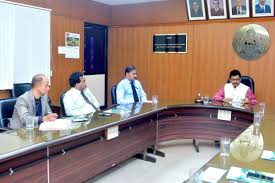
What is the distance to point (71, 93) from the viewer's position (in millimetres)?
3424

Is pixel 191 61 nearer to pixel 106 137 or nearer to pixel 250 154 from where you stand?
pixel 106 137

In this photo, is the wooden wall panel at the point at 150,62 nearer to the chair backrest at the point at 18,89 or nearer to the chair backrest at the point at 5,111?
the chair backrest at the point at 18,89

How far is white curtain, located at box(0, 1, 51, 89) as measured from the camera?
4.33m

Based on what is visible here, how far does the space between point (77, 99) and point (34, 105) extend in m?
0.66

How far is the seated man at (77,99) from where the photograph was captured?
3.37 metres

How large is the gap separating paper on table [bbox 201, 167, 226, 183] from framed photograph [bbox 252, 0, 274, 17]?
4158 mm

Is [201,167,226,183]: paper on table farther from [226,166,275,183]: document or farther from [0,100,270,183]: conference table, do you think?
[0,100,270,183]: conference table

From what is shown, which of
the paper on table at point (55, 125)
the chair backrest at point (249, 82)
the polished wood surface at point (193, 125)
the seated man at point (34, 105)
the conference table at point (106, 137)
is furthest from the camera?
the chair backrest at point (249, 82)

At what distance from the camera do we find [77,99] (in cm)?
346

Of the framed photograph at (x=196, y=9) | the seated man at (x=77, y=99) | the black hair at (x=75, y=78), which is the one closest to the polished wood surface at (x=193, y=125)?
the seated man at (x=77, y=99)

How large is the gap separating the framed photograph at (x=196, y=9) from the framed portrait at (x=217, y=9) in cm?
13

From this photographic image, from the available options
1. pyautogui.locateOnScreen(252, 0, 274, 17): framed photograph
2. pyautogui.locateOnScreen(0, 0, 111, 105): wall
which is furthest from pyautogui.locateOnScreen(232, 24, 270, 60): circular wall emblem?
pyautogui.locateOnScreen(0, 0, 111, 105): wall

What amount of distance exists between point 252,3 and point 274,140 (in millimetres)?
3496

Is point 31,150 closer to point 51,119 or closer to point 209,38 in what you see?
point 51,119
